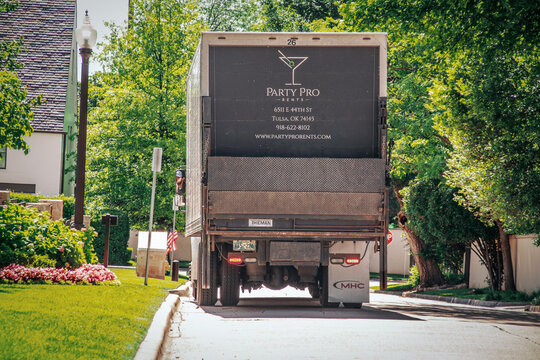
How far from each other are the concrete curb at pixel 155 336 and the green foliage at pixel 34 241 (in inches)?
168

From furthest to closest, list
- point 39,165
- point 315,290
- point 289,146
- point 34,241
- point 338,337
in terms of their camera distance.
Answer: point 39,165 < point 34,241 < point 315,290 < point 289,146 < point 338,337

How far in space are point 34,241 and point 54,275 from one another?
1.28 meters

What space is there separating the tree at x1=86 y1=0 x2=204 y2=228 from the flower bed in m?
20.0

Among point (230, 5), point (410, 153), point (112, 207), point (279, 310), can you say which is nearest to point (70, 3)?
point (112, 207)

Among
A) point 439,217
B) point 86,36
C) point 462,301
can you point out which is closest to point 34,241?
point 86,36

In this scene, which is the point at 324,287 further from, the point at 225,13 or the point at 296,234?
the point at 225,13

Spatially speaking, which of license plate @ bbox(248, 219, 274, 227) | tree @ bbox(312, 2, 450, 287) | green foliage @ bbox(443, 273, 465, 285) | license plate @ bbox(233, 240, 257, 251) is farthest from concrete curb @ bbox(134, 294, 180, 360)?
green foliage @ bbox(443, 273, 465, 285)

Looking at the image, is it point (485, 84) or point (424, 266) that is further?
point (424, 266)

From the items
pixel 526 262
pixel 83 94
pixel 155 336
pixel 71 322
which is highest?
pixel 83 94

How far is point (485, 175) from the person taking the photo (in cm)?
2066

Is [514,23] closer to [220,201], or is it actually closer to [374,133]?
[374,133]

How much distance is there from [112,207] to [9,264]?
21.9 m

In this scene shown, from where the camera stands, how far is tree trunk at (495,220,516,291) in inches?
1006

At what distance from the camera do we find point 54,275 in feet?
53.7
